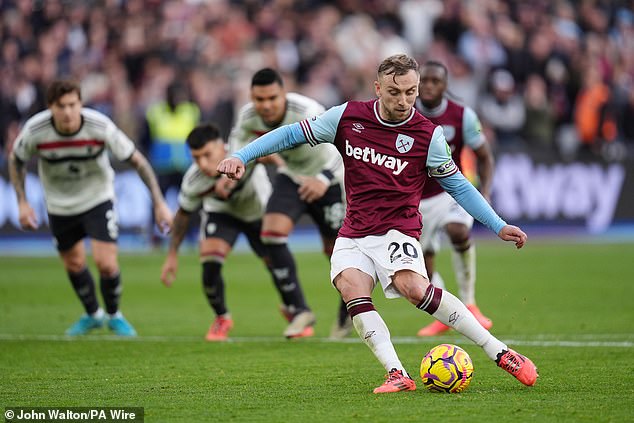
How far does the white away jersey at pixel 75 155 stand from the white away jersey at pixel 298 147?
1135 mm

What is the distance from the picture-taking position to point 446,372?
7523mm

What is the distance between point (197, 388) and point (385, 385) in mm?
1300

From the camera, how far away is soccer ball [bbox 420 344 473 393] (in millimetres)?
7523

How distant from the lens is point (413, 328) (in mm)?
11812

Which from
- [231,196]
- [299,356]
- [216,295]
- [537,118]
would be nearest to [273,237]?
[231,196]

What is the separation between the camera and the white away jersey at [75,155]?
11258 mm

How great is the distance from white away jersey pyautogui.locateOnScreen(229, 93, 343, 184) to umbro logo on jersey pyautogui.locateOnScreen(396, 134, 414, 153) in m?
3.20

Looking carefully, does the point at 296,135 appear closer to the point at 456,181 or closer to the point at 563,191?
the point at 456,181

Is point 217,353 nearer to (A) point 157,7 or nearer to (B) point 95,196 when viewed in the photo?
(B) point 95,196

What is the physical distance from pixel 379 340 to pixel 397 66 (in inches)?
71.1

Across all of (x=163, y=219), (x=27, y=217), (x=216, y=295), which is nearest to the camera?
(x=163, y=219)

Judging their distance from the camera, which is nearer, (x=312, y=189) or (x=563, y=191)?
(x=312, y=189)

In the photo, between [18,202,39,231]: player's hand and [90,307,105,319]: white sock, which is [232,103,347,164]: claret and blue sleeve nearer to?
[18,202,39,231]: player's hand

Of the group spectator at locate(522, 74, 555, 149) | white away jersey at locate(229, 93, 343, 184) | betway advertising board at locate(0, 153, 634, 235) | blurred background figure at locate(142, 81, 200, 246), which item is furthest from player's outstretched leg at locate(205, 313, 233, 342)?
spectator at locate(522, 74, 555, 149)
